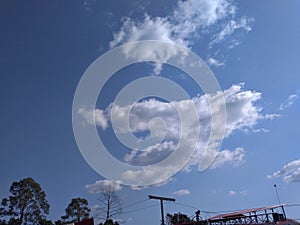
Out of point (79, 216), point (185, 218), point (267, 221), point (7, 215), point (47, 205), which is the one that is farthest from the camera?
point (185, 218)

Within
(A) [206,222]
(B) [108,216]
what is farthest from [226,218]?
(B) [108,216]

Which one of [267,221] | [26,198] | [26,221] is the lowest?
[267,221]

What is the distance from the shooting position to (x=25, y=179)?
43844 mm

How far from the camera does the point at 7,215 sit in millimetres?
41656

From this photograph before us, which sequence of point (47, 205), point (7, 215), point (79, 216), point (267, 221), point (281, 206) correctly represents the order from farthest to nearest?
point (79, 216)
point (47, 205)
point (7, 215)
point (281, 206)
point (267, 221)

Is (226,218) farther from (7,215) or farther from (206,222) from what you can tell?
(7,215)

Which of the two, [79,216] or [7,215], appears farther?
[79,216]

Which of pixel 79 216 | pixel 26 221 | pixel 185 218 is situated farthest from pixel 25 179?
pixel 185 218

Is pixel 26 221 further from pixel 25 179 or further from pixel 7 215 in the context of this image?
pixel 25 179

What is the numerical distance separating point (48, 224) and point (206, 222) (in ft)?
79.1

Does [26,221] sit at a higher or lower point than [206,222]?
higher

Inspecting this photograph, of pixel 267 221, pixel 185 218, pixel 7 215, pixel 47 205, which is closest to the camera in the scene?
pixel 267 221

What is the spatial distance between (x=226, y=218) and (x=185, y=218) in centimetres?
4504

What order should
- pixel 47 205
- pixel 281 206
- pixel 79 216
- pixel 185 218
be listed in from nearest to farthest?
pixel 281 206 < pixel 47 205 < pixel 79 216 < pixel 185 218
